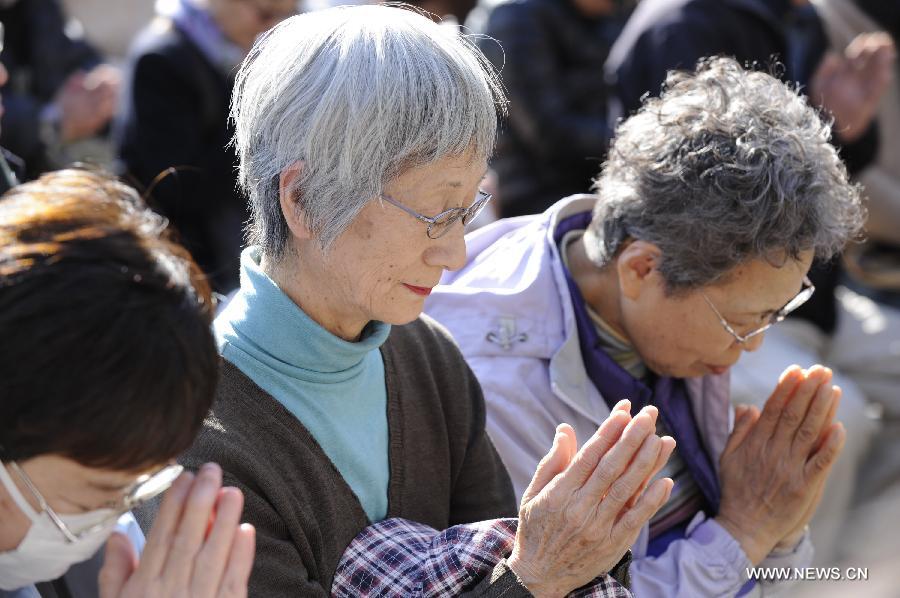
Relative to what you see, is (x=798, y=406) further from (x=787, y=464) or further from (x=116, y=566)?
(x=116, y=566)

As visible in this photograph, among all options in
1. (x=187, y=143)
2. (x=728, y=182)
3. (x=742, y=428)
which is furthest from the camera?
(x=187, y=143)

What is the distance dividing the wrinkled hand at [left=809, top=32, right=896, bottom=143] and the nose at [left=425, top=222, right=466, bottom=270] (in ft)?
8.11

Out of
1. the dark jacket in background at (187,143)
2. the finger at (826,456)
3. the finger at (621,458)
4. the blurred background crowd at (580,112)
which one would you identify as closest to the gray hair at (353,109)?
the finger at (621,458)

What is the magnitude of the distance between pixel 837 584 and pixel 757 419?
3.44 ft

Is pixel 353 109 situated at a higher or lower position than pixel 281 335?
higher

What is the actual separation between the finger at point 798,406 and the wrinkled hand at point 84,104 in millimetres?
3320

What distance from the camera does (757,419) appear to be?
8.94 ft

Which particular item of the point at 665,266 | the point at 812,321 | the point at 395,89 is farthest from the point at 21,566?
the point at 812,321

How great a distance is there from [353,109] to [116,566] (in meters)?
0.82

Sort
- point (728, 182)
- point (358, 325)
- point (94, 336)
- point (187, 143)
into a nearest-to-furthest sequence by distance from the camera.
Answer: point (94, 336), point (358, 325), point (728, 182), point (187, 143)

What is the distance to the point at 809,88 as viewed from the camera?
4246 millimetres

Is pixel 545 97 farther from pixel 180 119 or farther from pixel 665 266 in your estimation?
pixel 665 266

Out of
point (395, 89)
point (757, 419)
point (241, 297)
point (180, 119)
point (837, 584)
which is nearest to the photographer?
point (395, 89)

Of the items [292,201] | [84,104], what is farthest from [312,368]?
[84,104]
